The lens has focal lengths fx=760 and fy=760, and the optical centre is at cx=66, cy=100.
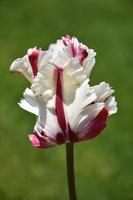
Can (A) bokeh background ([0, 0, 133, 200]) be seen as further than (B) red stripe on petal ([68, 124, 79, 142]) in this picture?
Yes

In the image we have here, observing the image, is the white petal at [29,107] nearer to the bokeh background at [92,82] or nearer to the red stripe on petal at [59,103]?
the red stripe on petal at [59,103]

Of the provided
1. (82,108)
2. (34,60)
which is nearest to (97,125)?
(82,108)

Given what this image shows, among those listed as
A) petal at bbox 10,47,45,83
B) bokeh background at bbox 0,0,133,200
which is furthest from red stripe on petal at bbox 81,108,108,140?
bokeh background at bbox 0,0,133,200

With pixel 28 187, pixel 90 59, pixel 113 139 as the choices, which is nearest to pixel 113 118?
pixel 113 139

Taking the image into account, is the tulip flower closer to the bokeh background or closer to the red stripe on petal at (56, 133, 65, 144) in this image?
the red stripe on petal at (56, 133, 65, 144)

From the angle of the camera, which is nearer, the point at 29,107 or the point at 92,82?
the point at 29,107

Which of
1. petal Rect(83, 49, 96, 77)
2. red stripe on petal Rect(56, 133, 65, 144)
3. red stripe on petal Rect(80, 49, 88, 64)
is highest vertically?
red stripe on petal Rect(80, 49, 88, 64)

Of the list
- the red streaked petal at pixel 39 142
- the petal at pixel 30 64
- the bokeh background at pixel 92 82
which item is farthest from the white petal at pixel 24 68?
the bokeh background at pixel 92 82

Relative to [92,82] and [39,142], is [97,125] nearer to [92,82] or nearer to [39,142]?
[39,142]
